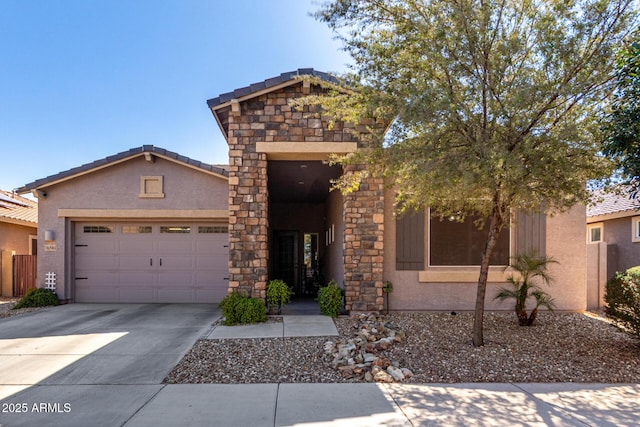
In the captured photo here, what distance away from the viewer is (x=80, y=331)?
24.6 feet

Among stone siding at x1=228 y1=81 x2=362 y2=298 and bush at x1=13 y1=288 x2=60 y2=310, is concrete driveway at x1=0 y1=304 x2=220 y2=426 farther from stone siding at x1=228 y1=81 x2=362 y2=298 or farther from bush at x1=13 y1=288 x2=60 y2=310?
stone siding at x1=228 y1=81 x2=362 y2=298

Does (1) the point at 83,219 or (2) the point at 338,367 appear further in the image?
(1) the point at 83,219

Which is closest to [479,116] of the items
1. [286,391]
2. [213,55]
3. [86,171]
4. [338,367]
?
[338,367]

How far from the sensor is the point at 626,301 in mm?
6422

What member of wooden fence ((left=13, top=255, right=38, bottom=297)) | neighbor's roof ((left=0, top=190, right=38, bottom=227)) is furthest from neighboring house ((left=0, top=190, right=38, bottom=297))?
wooden fence ((left=13, top=255, right=38, bottom=297))

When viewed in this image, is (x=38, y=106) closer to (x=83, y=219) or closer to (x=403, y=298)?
(x=83, y=219)

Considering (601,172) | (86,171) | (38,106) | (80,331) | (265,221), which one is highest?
(38,106)

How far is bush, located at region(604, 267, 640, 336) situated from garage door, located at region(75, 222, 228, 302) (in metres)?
8.81

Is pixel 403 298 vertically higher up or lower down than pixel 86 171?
lower down

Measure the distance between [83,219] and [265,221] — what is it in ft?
20.3

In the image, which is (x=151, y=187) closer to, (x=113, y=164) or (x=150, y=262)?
(x=113, y=164)

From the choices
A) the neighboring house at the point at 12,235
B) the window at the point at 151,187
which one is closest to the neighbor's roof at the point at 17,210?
the neighboring house at the point at 12,235

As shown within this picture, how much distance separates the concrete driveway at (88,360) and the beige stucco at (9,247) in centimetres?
511

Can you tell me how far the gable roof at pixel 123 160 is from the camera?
34.4 ft
